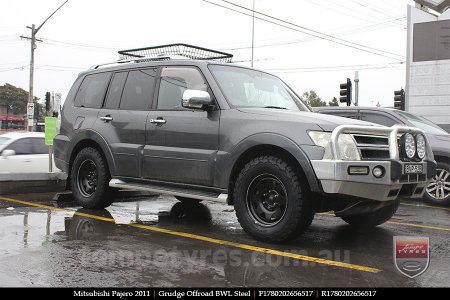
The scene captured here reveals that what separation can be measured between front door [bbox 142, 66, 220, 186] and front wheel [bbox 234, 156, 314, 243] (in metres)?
0.53

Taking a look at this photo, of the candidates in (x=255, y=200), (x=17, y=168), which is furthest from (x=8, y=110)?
(x=255, y=200)

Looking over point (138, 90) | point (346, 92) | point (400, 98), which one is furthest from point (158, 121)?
point (400, 98)

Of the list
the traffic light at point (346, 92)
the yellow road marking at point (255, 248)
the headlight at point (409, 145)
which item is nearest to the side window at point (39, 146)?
the yellow road marking at point (255, 248)

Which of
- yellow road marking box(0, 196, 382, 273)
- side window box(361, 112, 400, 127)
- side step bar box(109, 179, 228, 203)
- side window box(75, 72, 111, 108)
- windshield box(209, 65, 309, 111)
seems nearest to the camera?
yellow road marking box(0, 196, 382, 273)

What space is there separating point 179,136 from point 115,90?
164cm

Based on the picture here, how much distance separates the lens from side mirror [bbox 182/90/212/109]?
5.29 metres

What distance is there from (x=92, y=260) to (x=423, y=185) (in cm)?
341

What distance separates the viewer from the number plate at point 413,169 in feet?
15.4

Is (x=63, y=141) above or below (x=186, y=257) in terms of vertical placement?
above

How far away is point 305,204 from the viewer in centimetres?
463

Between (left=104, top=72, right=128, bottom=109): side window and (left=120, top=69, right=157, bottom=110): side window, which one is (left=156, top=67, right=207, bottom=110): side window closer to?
(left=120, top=69, right=157, bottom=110): side window

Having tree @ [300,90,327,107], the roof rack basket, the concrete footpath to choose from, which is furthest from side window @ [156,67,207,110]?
tree @ [300,90,327,107]

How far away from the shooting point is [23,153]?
33.4 feet
